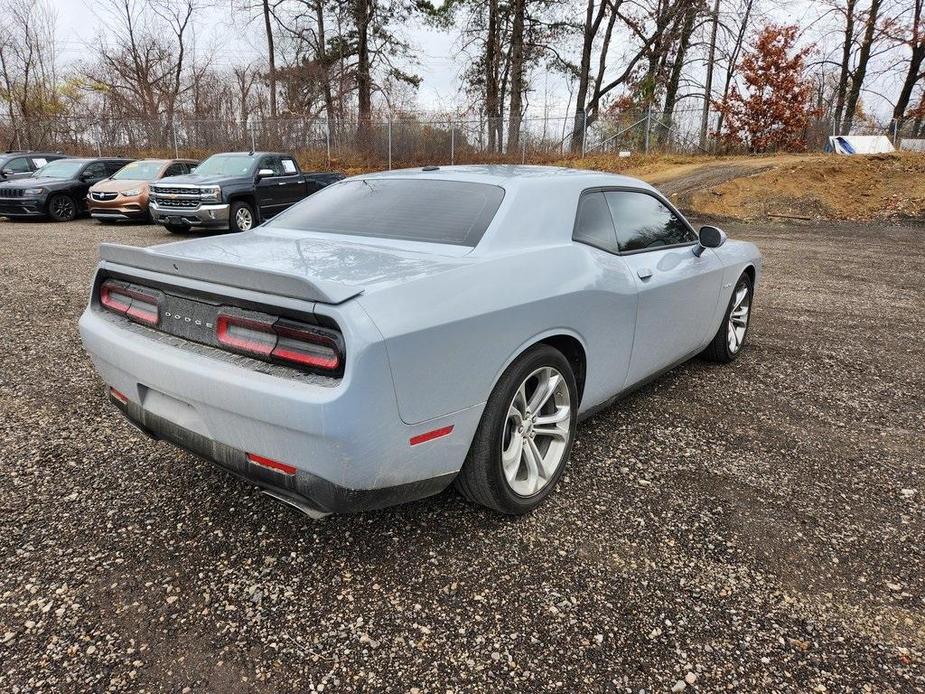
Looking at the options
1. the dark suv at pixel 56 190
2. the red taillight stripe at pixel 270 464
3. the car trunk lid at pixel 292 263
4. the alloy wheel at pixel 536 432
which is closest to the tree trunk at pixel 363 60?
the dark suv at pixel 56 190

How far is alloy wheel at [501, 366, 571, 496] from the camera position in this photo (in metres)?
2.62

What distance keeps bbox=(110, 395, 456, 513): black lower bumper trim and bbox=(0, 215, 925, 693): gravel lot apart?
35 cm

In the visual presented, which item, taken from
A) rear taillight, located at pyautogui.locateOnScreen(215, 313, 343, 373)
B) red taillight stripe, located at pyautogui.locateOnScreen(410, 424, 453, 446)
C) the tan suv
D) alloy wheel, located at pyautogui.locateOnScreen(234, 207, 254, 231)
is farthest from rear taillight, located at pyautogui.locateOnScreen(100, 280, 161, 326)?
the tan suv

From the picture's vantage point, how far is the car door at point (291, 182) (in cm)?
1251

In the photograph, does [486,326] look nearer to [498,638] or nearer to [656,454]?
[498,638]

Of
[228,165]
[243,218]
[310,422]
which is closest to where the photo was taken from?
[310,422]

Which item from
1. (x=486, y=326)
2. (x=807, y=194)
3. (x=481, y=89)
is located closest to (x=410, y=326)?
(x=486, y=326)

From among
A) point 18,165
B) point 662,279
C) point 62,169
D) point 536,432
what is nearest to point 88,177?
point 62,169

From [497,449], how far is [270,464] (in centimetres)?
87

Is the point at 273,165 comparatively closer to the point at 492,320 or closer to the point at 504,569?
the point at 492,320

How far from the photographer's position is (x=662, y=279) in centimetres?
350

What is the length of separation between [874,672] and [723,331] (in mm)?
2974

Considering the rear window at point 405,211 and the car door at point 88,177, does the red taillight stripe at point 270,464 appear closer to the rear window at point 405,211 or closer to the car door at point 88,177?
the rear window at point 405,211

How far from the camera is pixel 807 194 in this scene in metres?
16.0
